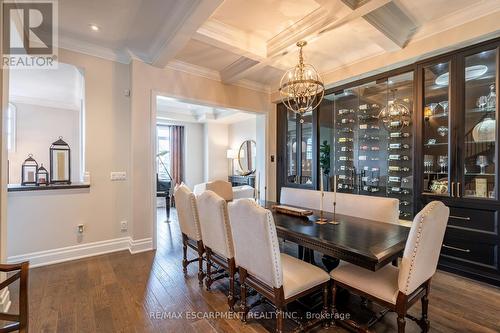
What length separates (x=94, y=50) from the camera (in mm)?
3217

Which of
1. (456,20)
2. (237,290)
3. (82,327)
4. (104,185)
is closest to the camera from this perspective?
(82,327)

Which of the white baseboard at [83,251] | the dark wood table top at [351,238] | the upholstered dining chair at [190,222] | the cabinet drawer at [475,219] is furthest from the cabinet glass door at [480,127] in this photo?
the white baseboard at [83,251]

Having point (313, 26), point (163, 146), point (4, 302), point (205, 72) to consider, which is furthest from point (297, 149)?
point (163, 146)

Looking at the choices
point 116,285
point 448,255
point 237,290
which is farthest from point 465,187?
point 116,285

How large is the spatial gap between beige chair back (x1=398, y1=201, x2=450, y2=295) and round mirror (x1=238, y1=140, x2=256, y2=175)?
5.71 meters

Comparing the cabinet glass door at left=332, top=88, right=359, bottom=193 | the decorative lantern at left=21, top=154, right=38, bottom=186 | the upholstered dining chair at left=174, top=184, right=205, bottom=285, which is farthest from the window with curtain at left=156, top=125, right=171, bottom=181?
the cabinet glass door at left=332, top=88, right=359, bottom=193

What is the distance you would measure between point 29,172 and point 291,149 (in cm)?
410

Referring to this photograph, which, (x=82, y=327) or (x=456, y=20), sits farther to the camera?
(x=456, y=20)

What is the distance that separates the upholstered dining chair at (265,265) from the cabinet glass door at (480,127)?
2206mm

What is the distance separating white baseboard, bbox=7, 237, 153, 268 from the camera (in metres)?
2.93

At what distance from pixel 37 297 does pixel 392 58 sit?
4813 mm

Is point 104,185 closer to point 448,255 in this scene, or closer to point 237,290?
point 237,290

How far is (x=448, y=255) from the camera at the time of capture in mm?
2840

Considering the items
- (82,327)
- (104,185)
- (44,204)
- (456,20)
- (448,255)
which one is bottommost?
(82,327)
